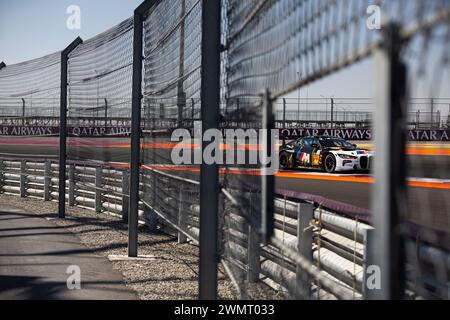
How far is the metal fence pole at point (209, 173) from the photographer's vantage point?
3943 mm

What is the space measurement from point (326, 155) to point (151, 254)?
11815 millimetres

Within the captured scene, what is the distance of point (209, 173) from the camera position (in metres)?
3.95

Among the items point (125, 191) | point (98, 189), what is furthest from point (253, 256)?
point (98, 189)

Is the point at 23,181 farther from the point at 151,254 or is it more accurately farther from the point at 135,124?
the point at 135,124

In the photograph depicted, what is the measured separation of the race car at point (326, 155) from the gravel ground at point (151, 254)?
28.0ft

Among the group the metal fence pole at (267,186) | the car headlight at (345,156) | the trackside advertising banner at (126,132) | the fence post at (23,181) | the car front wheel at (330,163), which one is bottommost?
the fence post at (23,181)

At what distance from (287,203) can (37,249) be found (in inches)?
143

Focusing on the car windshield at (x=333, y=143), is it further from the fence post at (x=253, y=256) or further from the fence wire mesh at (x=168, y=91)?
the fence post at (x=253, y=256)

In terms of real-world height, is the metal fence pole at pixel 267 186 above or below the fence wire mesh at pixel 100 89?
below

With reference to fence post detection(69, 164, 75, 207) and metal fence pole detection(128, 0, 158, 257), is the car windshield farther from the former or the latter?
metal fence pole detection(128, 0, 158, 257)

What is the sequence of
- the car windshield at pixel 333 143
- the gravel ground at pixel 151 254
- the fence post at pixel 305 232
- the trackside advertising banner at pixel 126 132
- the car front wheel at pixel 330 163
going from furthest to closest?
1. the car windshield at pixel 333 143
2. the car front wheel at pixel 330 163
3. the trackside advertising banner at pixel 126 132
4. the gravel ground at pixel 151 254
5. the fence post at pixel 305 232

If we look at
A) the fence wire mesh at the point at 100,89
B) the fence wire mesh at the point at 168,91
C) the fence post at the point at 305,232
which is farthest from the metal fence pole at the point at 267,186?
the fence wire mesh at the point at 100,89

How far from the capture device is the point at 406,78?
122cm
